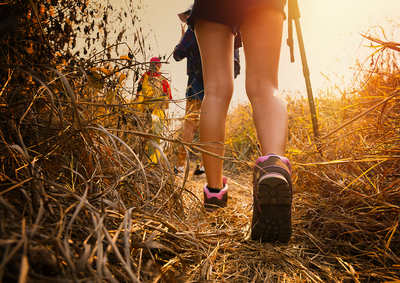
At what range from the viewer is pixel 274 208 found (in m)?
0.66

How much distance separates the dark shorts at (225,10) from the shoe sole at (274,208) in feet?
2.31

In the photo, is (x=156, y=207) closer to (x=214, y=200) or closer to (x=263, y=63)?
(x=214, y=200)

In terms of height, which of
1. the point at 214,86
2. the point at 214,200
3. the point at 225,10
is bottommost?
the point at 214,200

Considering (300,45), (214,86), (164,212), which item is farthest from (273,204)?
(300,45)

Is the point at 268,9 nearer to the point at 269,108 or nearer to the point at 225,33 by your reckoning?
the point at 225,33

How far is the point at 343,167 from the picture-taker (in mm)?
950

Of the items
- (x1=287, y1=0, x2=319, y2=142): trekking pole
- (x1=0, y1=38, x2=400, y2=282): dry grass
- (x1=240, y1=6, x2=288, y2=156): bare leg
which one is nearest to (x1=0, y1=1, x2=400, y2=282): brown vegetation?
(x1=0, y1=38, x2=400, y2=282): dry grass

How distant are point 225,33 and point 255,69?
23cm

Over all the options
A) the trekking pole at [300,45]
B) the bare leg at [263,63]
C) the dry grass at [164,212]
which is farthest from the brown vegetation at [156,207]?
the trekking pole at [300,45]

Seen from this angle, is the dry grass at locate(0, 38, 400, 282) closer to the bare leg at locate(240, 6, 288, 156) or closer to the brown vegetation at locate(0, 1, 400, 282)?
the brown vegetation at locate(0, 1, 400, 282)

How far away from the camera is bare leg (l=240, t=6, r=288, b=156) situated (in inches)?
33.7

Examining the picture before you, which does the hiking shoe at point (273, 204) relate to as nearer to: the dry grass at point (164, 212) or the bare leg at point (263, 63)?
the dry grass at point (164, 212)

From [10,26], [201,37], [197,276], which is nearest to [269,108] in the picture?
[201,37]

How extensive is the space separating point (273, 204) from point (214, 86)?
0.56m
